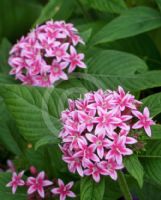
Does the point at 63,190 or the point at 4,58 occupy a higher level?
the point at 4,58

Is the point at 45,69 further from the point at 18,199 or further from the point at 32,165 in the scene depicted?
the point at 18,199

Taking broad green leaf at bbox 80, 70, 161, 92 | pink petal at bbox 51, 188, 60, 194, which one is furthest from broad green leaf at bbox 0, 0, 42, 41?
pink petal at bbox 51, 188, 60, 194

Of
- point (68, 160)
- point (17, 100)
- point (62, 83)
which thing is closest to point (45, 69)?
point (62, 83)

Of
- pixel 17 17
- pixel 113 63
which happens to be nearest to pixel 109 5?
pixel 113 63

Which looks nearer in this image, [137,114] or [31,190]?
[137,114]

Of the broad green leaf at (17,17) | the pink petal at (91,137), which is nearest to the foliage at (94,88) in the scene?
the pink petal at (91,137)

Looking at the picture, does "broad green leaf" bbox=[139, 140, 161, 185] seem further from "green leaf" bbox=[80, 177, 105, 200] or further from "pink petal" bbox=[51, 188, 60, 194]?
"pink petal" bbox=[51, 188, 60, 194]

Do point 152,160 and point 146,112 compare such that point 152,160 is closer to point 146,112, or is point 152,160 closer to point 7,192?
point 146,112
